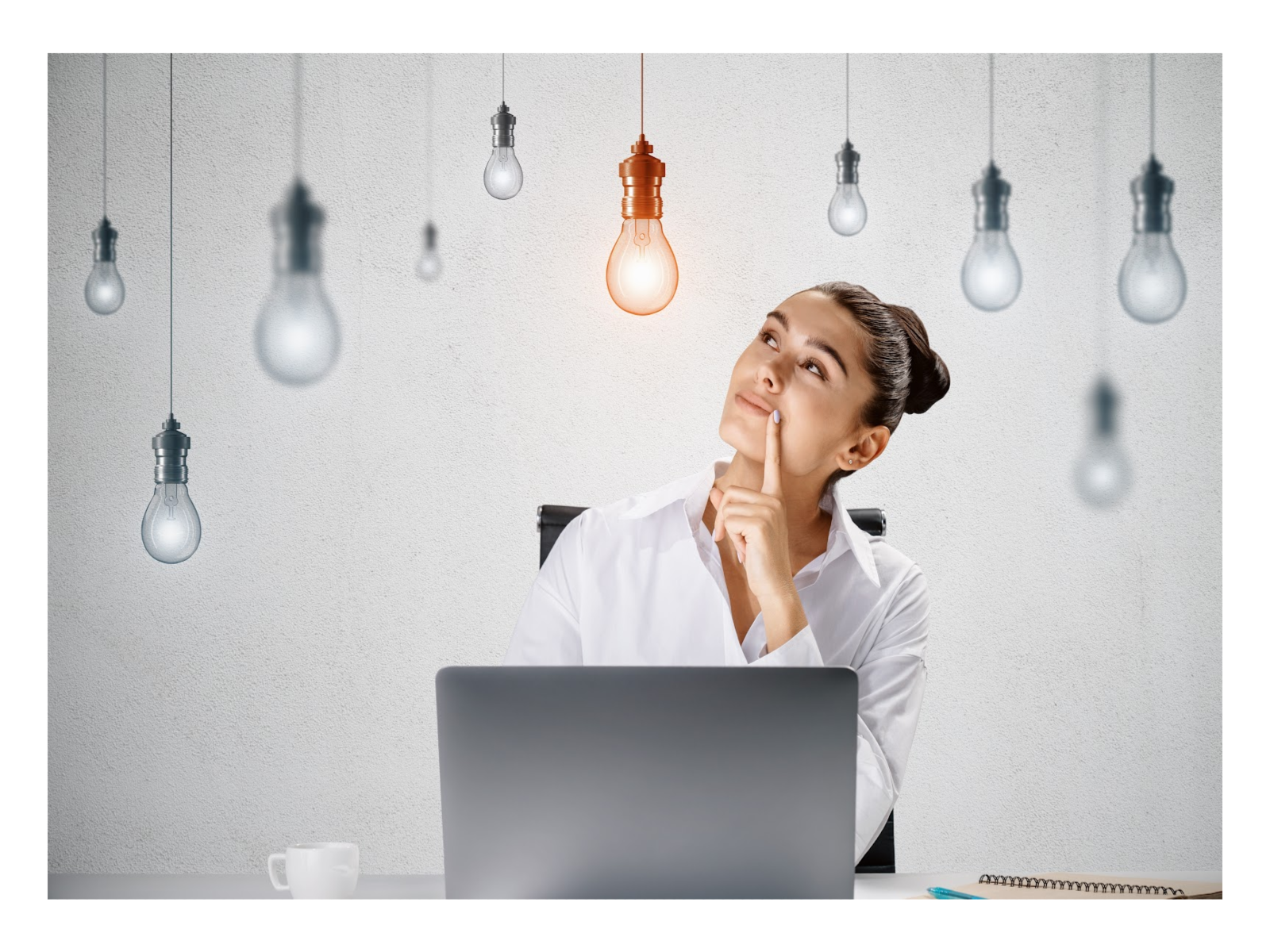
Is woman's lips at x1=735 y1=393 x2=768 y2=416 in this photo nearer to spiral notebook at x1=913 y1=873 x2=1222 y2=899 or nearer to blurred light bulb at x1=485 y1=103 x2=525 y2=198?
blurred light bulb at x1=485 y1=103 x2=525 y2=198

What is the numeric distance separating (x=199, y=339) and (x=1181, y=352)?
2.41 metres

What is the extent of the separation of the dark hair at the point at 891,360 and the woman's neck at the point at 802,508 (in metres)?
0.05

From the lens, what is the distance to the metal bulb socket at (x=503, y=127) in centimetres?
252

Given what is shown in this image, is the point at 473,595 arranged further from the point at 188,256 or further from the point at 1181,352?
the point at 1181,352

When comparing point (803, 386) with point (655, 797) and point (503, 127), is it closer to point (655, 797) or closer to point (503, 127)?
point (503, 127)

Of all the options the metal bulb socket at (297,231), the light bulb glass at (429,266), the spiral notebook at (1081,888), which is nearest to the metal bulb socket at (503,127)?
the light bulb glass at (429,266)

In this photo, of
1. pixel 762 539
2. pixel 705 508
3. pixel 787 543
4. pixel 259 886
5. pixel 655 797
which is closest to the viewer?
pixel 655 797

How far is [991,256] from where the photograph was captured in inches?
101

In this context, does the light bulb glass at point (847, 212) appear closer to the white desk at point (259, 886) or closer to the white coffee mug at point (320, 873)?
the white desk at point (259, 886)

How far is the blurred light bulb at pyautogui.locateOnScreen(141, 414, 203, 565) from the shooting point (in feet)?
8.24

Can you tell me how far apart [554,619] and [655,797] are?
1.23m

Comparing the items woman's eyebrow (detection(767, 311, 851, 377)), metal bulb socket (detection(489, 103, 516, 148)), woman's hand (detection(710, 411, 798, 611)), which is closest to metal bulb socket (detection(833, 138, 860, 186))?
woman's eyebrow (detection(767, 311, 851, 377))

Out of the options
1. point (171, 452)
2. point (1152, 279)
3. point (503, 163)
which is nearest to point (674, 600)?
point (503, 163)
